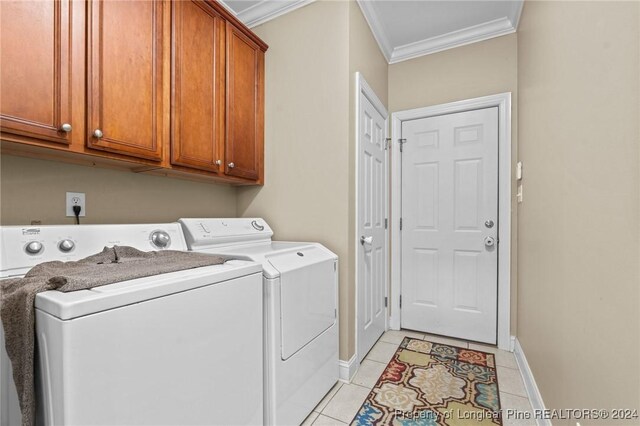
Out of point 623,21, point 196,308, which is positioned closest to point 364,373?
point 196,308

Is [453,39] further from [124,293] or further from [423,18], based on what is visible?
[124,293]

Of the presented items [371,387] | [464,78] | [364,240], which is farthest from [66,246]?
[464,78]

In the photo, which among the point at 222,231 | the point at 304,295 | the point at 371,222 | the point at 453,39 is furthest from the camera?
the point at 453,39

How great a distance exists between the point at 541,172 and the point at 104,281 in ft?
6.54

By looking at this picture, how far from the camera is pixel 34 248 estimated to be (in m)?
1.12

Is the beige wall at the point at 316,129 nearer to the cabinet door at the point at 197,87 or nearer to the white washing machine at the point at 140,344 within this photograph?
the cabinet door at the point at 197,87

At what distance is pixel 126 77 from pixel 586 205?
1.91 meters

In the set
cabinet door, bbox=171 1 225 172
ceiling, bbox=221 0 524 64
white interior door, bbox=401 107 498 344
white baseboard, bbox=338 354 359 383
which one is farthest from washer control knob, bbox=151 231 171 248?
white interior door, bbox=401 107 498 344

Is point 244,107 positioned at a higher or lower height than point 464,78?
lower

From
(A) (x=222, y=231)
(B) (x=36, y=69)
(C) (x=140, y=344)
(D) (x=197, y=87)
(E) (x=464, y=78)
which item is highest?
(E) (x=464, y=78)

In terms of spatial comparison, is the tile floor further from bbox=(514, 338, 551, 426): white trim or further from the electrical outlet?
the electrical outlet

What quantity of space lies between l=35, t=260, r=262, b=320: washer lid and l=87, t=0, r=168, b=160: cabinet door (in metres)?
0.72

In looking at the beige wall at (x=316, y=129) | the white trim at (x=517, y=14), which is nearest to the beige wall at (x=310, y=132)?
the beige wall at (x=316, y=129)

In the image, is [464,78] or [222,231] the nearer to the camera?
[222,231]
